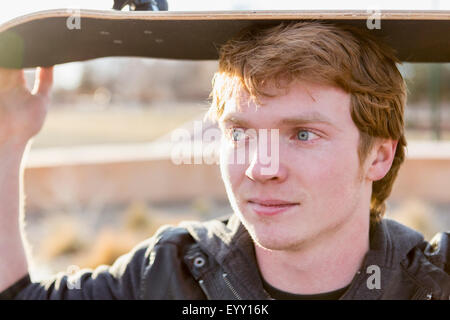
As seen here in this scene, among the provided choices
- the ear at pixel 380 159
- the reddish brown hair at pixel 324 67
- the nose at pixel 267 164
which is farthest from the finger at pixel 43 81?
the ear at pixel 380 159

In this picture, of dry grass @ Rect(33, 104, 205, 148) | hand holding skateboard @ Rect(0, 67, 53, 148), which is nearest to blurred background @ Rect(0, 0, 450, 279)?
hand holding skateboard @ Rect(0, 67, 53, 148)

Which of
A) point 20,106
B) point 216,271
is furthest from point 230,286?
point 20,106

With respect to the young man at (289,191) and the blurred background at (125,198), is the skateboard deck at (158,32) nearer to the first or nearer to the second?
the young man at (289,191)

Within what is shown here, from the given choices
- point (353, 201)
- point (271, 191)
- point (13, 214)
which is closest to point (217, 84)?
point (271, 191)

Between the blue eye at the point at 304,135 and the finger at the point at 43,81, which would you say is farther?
the finger at the point at 43,81

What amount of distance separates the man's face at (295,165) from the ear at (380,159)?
0.17 m

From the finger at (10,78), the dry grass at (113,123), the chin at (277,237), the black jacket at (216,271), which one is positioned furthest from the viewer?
the dry grass at (113,123)

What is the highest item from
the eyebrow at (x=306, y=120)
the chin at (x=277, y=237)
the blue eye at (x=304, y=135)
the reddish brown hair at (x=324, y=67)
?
the reddish brown hair at (x=324, y=67)

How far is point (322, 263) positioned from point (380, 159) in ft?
1.43

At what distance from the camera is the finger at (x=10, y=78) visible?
2.31 meters

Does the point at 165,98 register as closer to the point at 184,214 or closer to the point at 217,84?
the point at 184,214

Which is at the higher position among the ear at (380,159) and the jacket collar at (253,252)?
the ear at (380,159)

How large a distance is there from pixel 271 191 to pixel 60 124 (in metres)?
32.7

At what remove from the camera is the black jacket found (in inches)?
83.3
